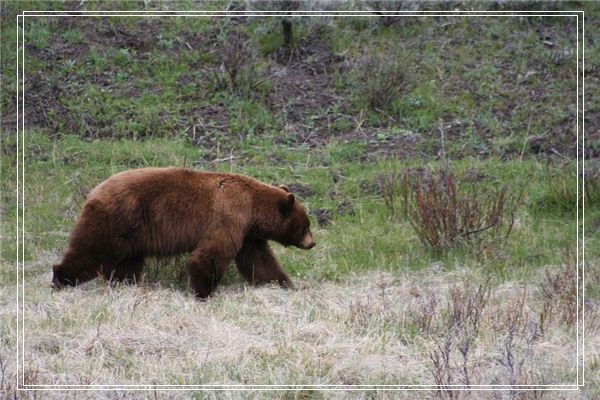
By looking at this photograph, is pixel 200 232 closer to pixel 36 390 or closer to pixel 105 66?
pixel 36 390

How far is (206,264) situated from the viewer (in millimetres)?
8648

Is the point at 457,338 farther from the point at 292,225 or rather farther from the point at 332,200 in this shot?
the point at 332,200

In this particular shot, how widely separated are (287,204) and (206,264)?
1004 mm

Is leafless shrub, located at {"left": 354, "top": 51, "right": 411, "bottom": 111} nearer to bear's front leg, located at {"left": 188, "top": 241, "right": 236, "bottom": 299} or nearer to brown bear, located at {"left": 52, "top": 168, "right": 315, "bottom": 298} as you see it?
brown bear, located at {"left": 52, "top": 168, "right": 315, "bottom": 298}

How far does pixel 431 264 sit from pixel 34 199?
4524 millimetres

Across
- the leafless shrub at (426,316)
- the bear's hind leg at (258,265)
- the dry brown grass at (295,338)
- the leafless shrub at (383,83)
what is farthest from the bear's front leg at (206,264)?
the leafless shrub at (383,83)

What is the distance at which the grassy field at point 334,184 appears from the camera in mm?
6777

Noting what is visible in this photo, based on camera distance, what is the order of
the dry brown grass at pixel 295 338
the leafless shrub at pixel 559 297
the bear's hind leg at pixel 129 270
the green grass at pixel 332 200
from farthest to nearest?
the green grass at pixel 332 200 → the bear's hind leg at pixel 129 270 → the leafless shrub at pixel 559 297 → the dry brown grass at pixel 295 338

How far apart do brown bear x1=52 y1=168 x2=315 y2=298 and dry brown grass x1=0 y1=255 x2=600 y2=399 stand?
273 mm

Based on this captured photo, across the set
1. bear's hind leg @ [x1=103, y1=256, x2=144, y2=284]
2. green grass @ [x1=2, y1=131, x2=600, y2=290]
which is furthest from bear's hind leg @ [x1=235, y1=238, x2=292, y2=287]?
bear's hind leg @ [x1=103, y1=256, x2=144, y2=284]

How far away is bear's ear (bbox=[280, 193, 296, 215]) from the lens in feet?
29.7

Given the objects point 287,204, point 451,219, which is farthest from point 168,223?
point 451,219

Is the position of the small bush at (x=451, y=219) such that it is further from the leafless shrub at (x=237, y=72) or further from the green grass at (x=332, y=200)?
the leafless shrub at (x=237, y=72)

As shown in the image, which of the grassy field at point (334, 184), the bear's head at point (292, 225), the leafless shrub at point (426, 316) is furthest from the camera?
the bear's head at point (292, 225)
